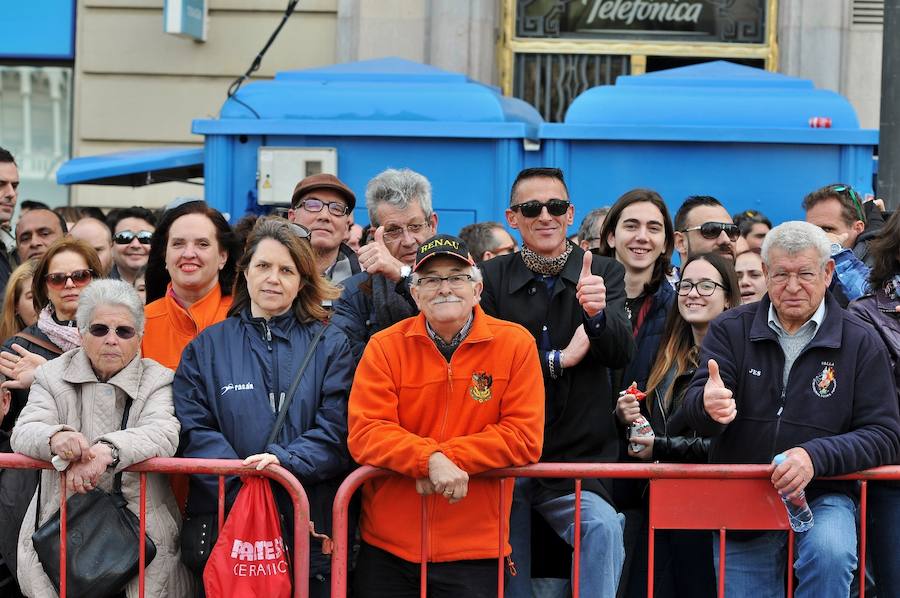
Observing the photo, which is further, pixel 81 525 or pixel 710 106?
pixel 710 106

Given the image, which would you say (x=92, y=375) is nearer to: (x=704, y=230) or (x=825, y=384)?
(x=825, y=384)

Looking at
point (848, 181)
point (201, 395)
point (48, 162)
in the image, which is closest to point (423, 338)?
point (201, 395)

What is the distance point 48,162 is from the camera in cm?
1334

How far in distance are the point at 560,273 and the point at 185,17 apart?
7.98 meters

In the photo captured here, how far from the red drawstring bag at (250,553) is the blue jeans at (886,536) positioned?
2.28m

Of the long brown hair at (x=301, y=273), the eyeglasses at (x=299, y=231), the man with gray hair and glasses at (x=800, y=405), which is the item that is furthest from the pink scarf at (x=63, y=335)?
the man with gray hair and glasses at (x=800, y=405)

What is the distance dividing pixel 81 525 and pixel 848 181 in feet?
19.7

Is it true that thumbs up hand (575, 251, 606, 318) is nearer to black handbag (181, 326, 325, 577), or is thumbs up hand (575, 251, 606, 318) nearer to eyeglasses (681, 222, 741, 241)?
black handbag (181, 326, 325, 577)

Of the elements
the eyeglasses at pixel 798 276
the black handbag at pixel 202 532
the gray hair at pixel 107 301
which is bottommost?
the black handbag at pixel 202 532

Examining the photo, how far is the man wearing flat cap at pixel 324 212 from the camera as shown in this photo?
6008 millimetres

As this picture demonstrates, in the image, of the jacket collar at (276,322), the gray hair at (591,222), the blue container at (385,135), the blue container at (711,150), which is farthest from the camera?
the blue container at (385,135)

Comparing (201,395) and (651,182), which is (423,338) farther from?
(651,182)

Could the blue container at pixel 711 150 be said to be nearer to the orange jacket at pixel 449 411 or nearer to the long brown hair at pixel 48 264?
the long brown hair at pixel 48 264

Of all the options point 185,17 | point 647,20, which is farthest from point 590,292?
point 647,20
